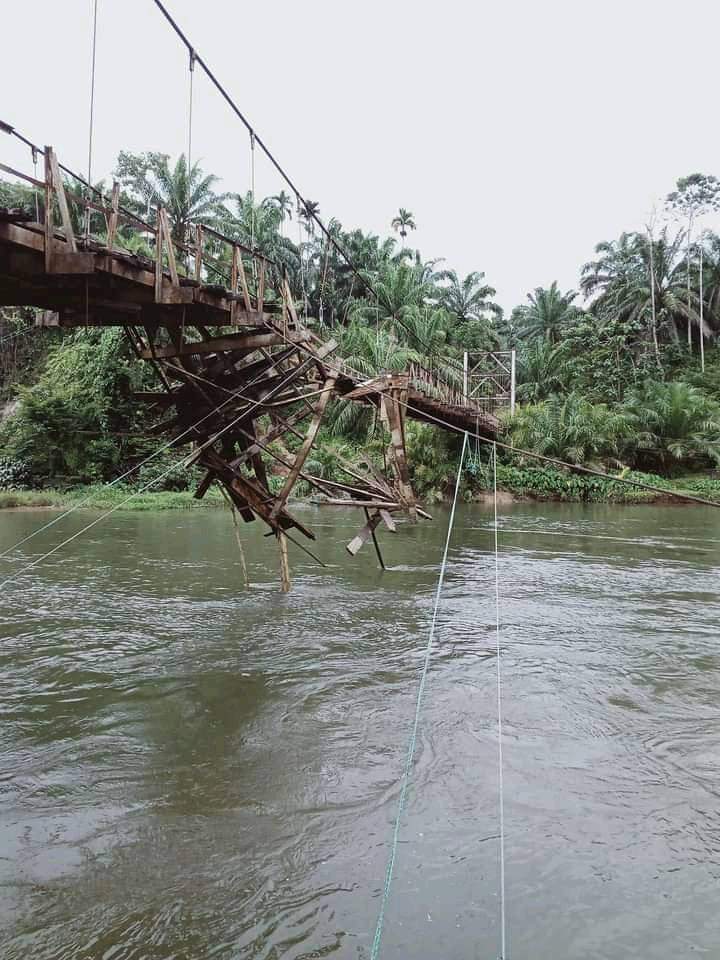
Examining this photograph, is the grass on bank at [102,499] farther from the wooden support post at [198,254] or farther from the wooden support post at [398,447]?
the wooden support post at [198,254]

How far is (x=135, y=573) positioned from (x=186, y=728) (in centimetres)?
Result: 764

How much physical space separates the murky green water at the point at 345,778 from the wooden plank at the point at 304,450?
1.51 meters

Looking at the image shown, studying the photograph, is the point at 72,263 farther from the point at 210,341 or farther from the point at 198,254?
the point at 210,341

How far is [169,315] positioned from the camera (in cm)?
888

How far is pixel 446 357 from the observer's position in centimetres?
3669

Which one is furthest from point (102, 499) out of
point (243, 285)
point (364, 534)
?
point (243, 285)

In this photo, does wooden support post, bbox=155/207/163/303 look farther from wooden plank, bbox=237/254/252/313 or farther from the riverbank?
the riverbank

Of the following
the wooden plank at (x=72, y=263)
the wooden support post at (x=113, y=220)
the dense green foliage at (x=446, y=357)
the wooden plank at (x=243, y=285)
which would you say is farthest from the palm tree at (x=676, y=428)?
the wooden plank at (x=72, y=263)

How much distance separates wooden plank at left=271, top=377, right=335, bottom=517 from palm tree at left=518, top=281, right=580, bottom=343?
4191 centimetres

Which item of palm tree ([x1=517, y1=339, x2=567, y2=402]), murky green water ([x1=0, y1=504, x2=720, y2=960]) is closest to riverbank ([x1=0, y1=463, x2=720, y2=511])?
palm tree ([x1=517, y1=339, x2=567, y2=402])

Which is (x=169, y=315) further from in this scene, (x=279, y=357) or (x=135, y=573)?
(x=135, y=573)

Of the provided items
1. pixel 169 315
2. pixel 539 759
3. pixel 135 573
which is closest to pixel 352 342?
pixel 135 573

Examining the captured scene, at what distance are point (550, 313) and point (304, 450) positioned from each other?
1722 inches

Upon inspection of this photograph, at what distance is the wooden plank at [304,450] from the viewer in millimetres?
9961
